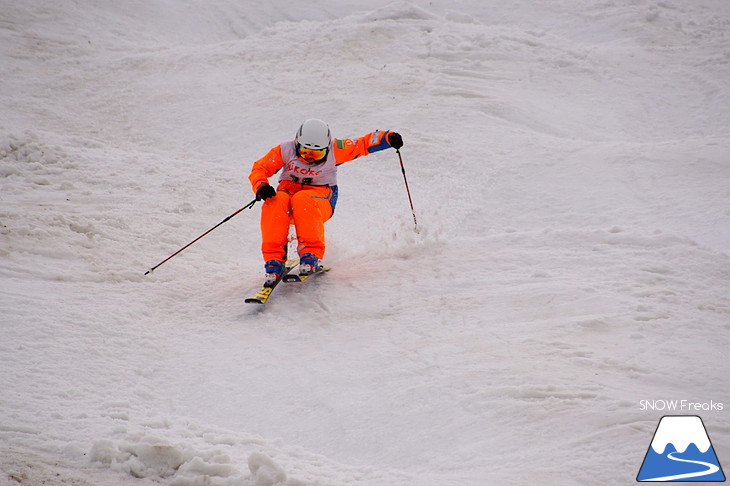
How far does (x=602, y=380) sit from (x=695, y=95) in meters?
10.2

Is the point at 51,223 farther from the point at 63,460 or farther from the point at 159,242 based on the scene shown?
the point at 63,460

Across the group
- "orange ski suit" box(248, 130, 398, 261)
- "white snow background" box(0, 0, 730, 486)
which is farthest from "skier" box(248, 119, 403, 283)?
"white snow background" box(0, 0, 730, 486)

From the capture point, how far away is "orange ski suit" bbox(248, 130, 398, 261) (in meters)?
6.52

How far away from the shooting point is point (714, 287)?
19.2 ft

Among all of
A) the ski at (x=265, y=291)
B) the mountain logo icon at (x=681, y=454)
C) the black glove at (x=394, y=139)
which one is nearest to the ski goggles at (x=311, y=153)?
the black glove at (x=394, y=139)

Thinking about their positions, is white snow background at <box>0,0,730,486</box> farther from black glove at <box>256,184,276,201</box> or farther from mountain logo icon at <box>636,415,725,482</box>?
black glove at <box>256,184,276,201</box>

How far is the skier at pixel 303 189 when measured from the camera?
651 cm

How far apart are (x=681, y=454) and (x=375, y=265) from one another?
3686mm

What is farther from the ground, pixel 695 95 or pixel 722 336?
pixel 695 95

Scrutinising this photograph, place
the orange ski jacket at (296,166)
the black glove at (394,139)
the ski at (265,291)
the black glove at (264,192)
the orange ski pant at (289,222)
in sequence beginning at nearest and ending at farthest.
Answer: the ski at (265,291), the black glove at (264,192), the orange ski pant at (289,222), the orange ski jacket at (296,166), the black glove at (394,139)

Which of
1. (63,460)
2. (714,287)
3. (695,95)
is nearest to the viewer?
(63,460)

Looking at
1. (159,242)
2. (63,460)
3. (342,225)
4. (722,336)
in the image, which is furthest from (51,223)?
(722,336)

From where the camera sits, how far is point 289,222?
664 cm

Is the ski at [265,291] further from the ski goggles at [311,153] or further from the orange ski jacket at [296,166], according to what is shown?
the ski goggles at [311,153]
